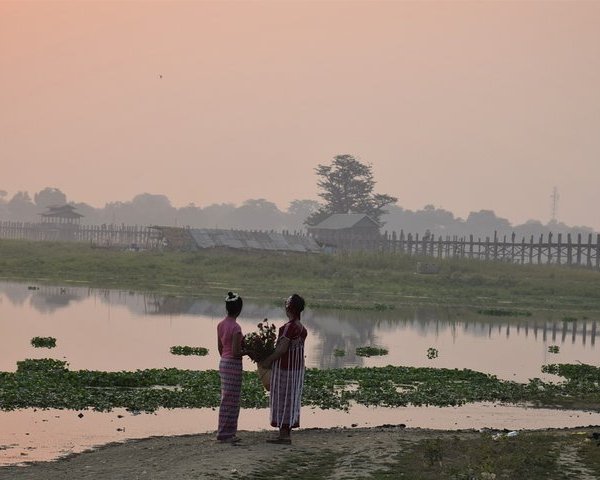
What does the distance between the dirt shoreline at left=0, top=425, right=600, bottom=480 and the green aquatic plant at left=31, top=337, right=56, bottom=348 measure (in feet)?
44.8

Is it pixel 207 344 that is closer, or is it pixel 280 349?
pixel 280 349

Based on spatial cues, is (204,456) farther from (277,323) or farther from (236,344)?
(277,323)

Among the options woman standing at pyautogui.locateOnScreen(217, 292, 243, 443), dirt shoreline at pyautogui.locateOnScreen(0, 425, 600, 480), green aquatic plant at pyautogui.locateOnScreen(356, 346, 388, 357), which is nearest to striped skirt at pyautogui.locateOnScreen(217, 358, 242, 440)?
woman standing at pyautogui.locateOnScreen(217, 292, 243, 443)

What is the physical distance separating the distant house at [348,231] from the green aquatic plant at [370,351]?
65.9 metres

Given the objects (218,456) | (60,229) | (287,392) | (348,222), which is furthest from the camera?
(60,229)

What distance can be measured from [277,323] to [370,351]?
26.3 feet

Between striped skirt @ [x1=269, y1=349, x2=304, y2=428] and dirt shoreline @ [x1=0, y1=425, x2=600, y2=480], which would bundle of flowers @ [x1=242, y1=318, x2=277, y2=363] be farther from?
dirt shoreline @ [x1=0, y1=425, x2=600, y2=480]

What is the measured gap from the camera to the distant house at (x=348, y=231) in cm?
9944

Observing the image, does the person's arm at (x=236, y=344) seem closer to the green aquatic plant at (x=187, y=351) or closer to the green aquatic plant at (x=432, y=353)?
the green aquatic plant at (x=187, y=351)

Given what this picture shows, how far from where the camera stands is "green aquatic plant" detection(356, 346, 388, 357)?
30797 millimetres

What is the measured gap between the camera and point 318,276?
2611 inches

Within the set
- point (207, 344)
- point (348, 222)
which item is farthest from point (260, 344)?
point (348, 222)

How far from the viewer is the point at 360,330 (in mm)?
38438

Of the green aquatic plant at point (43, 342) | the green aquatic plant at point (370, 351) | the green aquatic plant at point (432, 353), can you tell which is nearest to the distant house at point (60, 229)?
the green aquatic plant at point (43, 342)
